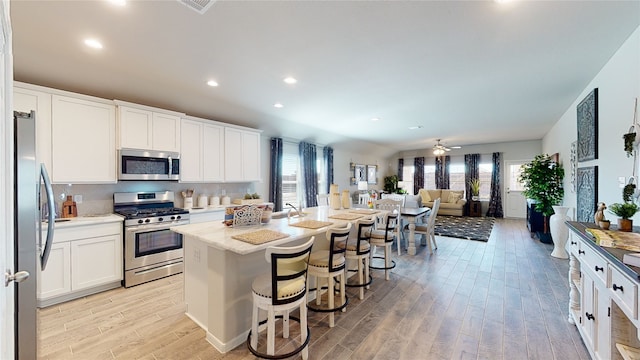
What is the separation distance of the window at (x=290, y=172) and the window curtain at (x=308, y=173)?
0.43 ft

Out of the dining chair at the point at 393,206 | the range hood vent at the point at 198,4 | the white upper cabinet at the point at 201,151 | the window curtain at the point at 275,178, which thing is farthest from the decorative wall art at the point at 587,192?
the white upper cabinet at the point at 201,151

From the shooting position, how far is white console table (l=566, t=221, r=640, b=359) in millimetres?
1305

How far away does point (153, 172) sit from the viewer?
3.67 meters

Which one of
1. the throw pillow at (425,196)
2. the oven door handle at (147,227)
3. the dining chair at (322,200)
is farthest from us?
the throw pillow at (425,196)

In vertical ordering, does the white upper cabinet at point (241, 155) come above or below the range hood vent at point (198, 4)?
below

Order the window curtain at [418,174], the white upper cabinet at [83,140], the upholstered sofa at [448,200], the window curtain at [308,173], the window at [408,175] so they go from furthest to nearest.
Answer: the window at [408,175], the window curtain at [418,174], the upholstered sofa at [448,200], the window curtain at [308,173], the white upper cabinet at [83,140]

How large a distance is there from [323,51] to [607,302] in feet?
9.06

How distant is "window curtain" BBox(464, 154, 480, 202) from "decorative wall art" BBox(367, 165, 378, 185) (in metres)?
3.22

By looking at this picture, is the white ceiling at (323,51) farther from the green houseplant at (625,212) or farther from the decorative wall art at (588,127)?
the green houseplant at (625,212)

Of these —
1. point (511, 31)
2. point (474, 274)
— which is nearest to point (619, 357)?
point (474, 274)

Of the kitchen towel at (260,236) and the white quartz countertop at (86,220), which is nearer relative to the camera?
the kitchen towel at (260,236)

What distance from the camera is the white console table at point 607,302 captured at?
4.28ft

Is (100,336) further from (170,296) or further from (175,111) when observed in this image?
(175,111)

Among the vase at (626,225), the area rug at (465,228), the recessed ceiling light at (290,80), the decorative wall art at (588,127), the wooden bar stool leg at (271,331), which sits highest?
the recessed ceiling light at (290,80)
